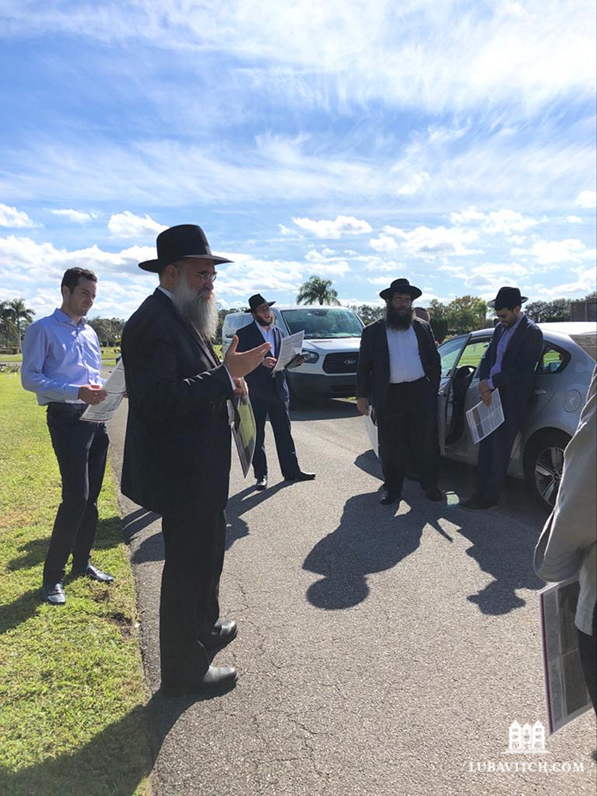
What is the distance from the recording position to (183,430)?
248 centimetres

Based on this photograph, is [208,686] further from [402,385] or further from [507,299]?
[507,299]

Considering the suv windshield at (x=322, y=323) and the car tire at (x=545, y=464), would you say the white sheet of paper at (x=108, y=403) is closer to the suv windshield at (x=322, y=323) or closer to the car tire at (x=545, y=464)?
the car tire at (x=545, y=464)

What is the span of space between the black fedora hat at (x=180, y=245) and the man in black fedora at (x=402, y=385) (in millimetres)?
3082

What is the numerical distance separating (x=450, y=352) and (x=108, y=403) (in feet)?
14.9

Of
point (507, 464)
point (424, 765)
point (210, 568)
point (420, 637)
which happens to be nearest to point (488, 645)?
point (420, 637)

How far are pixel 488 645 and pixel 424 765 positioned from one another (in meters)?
0.97

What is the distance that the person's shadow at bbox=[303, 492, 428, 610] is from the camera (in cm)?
363

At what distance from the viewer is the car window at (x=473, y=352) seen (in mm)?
6047

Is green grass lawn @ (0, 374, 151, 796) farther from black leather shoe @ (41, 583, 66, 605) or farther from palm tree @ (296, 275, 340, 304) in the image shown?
palm tree @ (296, 275, 340, 304)

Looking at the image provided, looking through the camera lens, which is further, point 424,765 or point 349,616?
point 349,616

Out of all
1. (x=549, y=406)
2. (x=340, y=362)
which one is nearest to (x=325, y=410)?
(x=340, y=362)

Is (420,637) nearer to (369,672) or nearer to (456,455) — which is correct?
Result: (369,672)


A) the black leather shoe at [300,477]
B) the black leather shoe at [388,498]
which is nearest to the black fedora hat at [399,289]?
the black leather shoe at [388,498]

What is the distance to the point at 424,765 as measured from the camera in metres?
2.18
